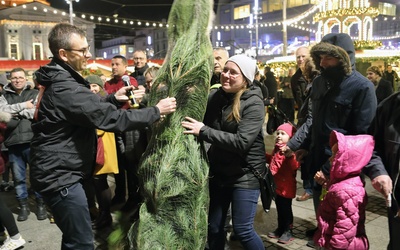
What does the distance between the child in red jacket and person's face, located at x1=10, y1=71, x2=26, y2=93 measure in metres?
3.73

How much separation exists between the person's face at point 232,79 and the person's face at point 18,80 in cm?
361

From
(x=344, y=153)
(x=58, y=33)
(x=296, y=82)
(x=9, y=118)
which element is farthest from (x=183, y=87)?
(x=296, y=82)

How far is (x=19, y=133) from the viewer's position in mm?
5129

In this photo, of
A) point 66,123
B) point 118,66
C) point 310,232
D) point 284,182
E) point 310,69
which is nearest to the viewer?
point 66,123

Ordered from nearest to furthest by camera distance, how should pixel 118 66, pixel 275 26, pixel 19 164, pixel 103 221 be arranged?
pixel 103 221, pixel 19 164, pixel 118 66, pixel 275 26

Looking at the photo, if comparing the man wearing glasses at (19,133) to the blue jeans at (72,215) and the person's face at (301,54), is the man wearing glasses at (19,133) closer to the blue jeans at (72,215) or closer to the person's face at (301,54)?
the blue jeans at (72,215)

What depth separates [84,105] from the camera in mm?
2609

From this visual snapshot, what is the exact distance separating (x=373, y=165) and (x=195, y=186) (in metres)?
1.29

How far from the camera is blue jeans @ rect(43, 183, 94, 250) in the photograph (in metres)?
2.74

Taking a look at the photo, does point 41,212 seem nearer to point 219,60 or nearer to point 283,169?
point 219,60

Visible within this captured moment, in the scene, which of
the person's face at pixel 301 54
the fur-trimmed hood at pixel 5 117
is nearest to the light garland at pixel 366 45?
the person's face at pixel 301 54

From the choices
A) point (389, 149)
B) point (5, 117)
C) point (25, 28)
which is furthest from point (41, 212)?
point (25, 28)

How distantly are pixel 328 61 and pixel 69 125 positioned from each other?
2234 millimetres

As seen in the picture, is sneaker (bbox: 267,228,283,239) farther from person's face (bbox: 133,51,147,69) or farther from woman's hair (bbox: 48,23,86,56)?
person's face (bbox: 133,51,147,69)
